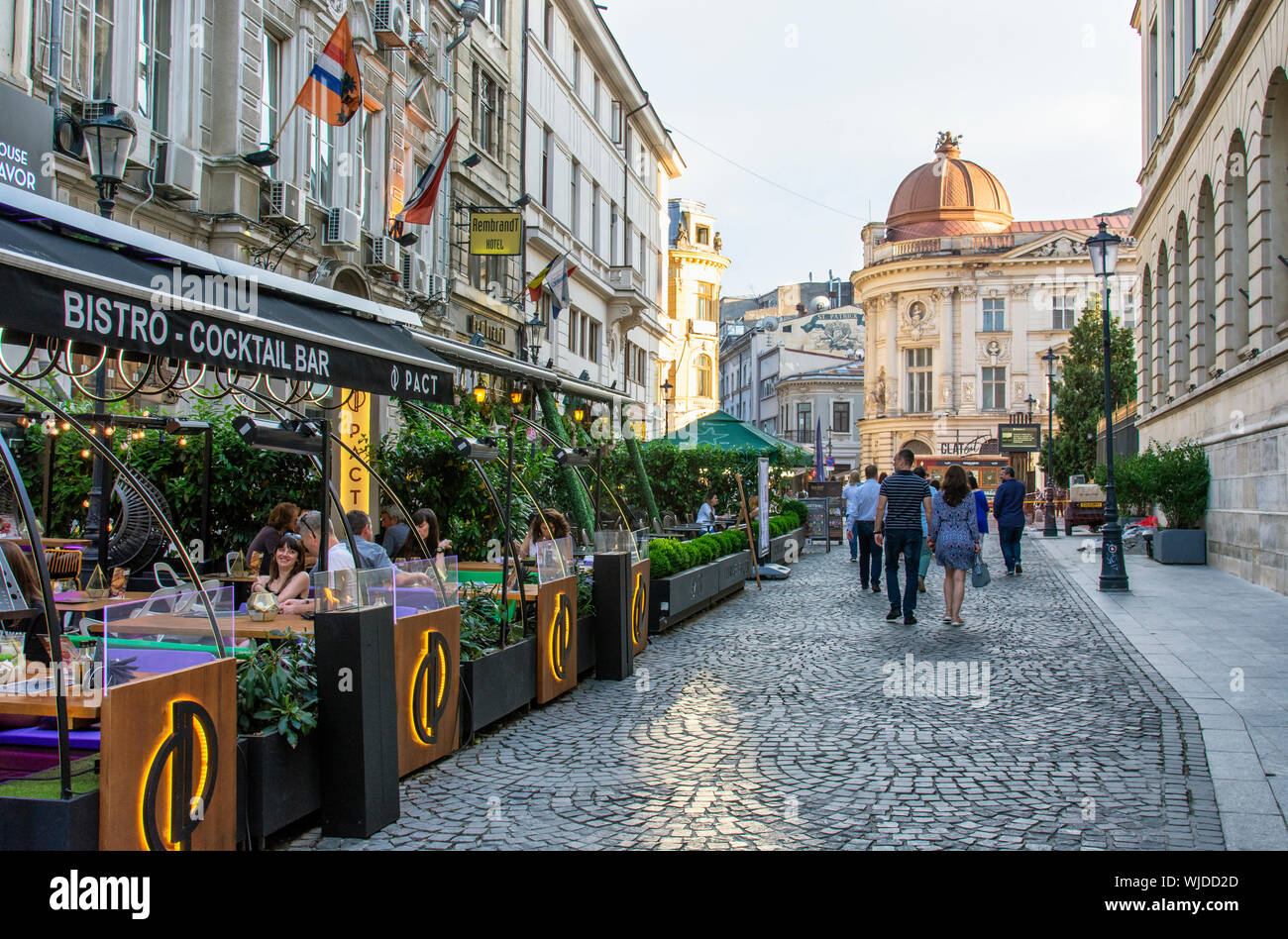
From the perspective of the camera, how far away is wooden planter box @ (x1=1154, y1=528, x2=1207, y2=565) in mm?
19938

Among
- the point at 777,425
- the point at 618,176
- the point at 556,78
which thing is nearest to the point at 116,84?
the point at 556,78

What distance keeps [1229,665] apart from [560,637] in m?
5.78

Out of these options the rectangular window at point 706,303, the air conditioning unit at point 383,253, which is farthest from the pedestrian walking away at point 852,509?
the rectangular window at point 706,303

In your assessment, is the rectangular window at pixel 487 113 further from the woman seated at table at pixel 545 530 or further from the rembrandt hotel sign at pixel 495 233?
the woman seated at table at pixel 545 530

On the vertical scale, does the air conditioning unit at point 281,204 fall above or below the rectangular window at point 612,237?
below

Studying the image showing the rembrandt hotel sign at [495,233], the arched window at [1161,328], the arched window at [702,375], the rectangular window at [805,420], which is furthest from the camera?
the rectangular window at [805,420]

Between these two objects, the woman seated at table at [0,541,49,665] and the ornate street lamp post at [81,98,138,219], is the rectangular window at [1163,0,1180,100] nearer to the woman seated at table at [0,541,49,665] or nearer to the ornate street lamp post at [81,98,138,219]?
the ornate street lamp post at [81,98,138,219]

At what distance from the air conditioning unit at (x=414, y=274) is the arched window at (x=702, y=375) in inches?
1631

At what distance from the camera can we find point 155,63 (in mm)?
13703

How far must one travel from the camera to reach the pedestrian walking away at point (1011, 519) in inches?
730

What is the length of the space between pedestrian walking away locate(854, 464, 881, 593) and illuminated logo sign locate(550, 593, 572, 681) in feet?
26.3

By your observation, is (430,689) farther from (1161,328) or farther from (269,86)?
(1161,328)

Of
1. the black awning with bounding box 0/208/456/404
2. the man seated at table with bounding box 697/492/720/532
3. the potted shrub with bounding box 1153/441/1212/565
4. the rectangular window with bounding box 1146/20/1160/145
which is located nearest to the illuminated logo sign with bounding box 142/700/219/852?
the black awning with bounding box 0/208/456/404
